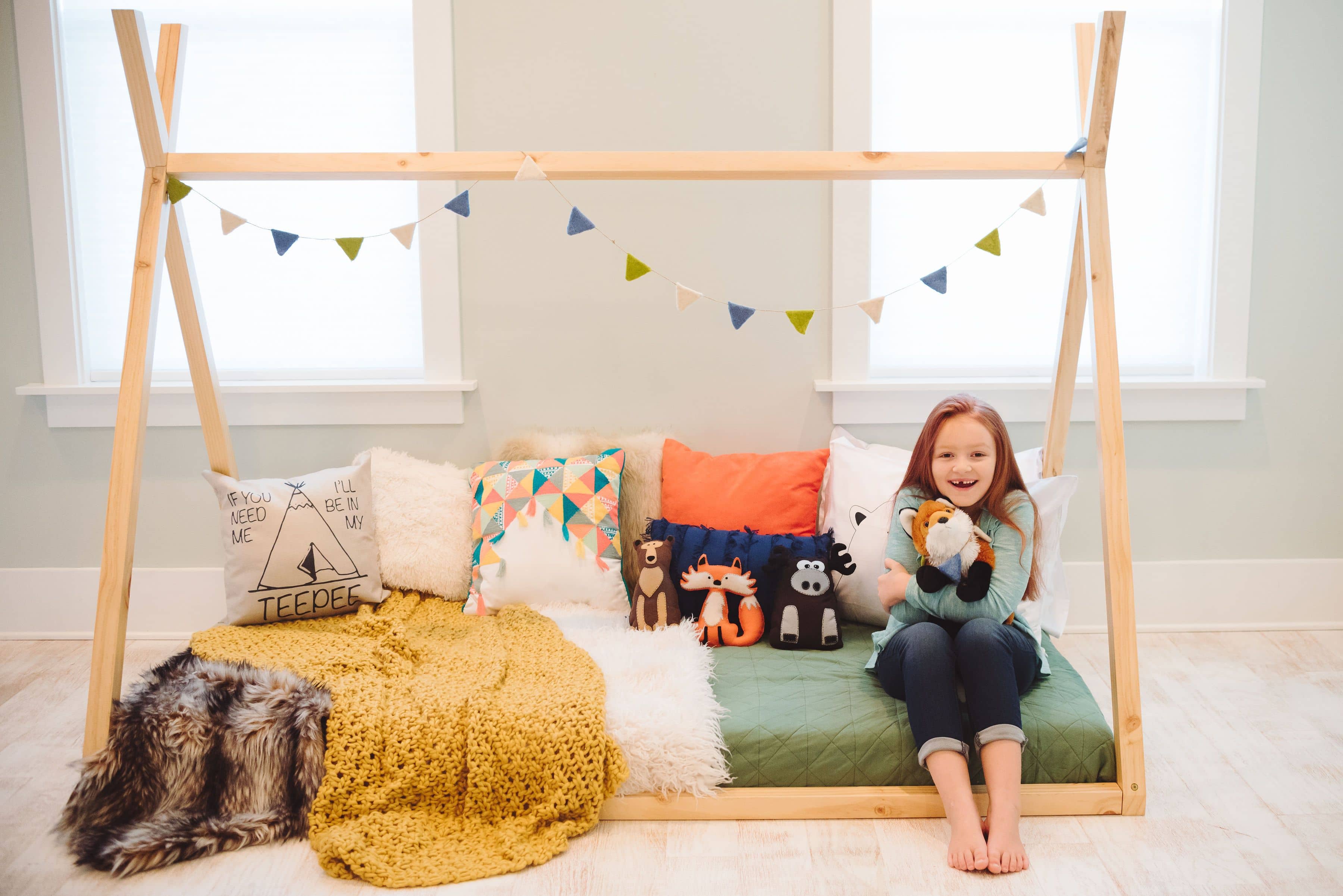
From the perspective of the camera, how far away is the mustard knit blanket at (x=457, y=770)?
4.76ft

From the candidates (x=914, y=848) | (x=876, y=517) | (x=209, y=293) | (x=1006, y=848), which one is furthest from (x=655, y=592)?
(x=209, y=293)

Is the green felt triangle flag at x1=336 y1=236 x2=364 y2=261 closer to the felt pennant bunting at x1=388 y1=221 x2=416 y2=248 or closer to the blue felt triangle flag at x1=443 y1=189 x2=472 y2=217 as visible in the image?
the felt pennant bunting at x1=388 y1=221 x2=416 y2=248

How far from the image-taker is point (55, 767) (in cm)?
178

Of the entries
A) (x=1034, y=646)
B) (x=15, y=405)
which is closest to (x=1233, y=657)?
(x=1034, y=646)

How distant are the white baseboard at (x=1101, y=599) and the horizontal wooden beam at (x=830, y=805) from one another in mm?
978

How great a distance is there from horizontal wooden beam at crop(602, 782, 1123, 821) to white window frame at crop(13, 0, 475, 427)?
3.96ft

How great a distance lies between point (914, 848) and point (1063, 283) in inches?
56.3

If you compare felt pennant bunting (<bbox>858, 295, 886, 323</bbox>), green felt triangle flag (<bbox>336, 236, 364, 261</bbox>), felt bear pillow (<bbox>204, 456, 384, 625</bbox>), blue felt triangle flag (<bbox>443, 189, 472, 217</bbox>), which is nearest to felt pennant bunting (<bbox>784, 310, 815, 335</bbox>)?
felt pennant bunting (<bbox>858, 295, 886, 323</bbox>)

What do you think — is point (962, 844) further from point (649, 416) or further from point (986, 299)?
point (986, 299)

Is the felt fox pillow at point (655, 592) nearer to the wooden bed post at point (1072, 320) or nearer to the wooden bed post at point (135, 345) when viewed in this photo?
the wooden bed post at point (1072, 320)

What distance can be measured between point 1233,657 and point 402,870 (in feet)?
6.86

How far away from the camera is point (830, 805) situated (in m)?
1.59

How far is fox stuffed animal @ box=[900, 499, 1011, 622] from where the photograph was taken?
1596 millimetres

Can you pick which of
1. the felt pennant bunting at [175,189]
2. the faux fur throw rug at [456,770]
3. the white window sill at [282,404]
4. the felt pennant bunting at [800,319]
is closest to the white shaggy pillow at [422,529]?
the white window sill at [282,404]
